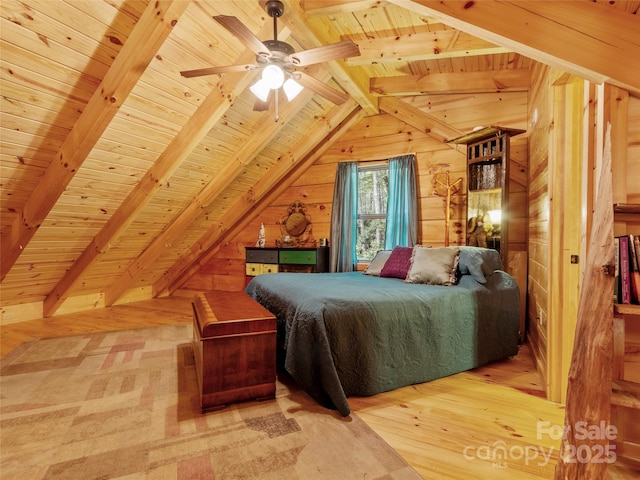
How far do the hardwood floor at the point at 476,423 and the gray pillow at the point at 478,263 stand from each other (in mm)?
713

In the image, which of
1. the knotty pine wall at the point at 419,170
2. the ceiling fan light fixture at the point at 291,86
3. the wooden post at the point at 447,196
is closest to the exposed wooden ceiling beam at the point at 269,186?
the knotty pine wall at the point at 419,170

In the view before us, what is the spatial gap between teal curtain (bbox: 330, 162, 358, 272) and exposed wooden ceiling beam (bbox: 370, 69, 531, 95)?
107 cm

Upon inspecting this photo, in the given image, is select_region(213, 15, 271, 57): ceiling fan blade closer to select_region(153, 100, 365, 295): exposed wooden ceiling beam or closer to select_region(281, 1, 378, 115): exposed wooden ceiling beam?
select_region(281, 1, 378, 115): exposed wooden ceiling beam

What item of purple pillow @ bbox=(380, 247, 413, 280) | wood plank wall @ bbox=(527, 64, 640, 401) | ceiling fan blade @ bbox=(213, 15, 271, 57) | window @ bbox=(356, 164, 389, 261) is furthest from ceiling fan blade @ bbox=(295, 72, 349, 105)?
window @ bbox=(356, 164, 389, 261)

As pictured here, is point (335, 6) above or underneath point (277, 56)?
above

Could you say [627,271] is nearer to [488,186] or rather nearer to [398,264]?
[398,264]

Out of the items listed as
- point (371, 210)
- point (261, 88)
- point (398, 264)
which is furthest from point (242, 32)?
point (371, 210)

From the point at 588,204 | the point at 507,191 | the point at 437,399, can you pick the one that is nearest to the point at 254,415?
the point at 437,399

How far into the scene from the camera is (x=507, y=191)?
299 cm

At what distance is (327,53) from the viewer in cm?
181

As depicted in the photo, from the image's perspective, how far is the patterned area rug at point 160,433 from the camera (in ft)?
4.42

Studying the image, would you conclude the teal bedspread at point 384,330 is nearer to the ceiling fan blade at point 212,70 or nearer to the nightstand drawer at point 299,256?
the ceiling fan blade at point 212,70

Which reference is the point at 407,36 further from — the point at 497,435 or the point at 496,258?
the point at 497,435

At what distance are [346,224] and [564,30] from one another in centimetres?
328
